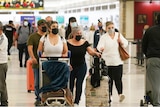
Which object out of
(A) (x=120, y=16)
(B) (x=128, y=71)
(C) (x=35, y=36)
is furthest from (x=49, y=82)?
(A) (x=120, y=16)

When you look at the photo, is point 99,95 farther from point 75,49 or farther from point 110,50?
point 110,50

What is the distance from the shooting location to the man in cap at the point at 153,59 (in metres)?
8.49

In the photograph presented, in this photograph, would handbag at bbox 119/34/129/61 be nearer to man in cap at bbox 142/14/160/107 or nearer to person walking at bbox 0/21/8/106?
man in cap at bbox 142/14/160/107

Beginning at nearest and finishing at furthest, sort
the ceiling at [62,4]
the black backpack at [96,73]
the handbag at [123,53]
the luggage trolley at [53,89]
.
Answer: the luggage trolley at [53,89] → the black backpack at [96,73] → the handbag at [123,53] → the ceiling at [62,4]

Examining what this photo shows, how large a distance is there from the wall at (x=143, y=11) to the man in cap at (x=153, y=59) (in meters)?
17.4

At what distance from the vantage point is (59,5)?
141 feet

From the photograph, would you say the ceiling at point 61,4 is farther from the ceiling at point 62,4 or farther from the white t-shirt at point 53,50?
the white t-shirt at point 53,50

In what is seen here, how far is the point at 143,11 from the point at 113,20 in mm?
1826

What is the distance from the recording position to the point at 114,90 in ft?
40.2

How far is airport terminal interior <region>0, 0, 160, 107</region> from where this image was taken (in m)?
11.1

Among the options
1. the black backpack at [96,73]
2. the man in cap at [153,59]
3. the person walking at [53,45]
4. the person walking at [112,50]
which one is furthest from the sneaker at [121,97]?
the person walking at [53,45]

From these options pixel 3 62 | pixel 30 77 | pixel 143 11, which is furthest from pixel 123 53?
pixel 143 11

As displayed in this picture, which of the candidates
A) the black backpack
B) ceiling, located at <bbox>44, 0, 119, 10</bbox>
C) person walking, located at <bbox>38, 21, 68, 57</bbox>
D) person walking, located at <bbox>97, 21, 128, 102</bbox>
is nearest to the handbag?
person walking, located at <bbox>97, 21, 128, 102</bbox>

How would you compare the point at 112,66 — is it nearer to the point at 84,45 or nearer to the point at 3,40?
the point at 84,45
